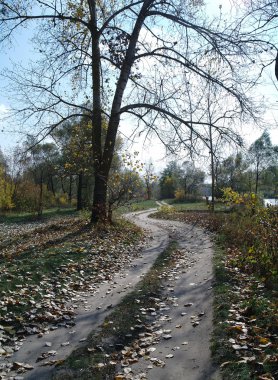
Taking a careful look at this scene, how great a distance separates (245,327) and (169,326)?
130 cm

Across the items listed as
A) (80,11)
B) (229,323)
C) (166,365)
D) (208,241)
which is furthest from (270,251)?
(80,11)

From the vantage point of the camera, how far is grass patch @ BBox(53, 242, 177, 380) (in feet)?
14.7

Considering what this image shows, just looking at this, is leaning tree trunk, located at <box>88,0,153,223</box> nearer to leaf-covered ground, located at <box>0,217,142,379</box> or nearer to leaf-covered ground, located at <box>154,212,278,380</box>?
leaf-covered ground, located at <box>0,217,142,379</box>

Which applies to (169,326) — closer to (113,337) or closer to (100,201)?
(113,337)

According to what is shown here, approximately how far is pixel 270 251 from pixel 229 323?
9.93ft

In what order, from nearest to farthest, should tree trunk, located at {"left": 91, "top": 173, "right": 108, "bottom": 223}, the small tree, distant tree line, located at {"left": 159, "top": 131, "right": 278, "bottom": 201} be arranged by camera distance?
tree trunk, located at {"left": 91, "top": 173, "right": 108, "bottom": 223} → distant tree line, located at {"left": 159, "top": 131, "right": 278, "bottom": 201} → the small tree

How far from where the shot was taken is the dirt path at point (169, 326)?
14.8ft

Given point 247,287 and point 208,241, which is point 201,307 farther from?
point 208,241

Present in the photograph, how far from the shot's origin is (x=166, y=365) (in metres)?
4.61

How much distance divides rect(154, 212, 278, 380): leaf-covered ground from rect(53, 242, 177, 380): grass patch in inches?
53.4

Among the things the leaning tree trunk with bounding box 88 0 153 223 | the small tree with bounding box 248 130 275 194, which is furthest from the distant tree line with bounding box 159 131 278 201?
the leaning tree trunk with bounding box 88 0 153 223

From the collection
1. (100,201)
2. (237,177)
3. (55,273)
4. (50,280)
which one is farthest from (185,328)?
(237,177)

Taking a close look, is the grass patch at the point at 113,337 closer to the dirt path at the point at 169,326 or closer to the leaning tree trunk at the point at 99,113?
the dirt path at the point at 169,326

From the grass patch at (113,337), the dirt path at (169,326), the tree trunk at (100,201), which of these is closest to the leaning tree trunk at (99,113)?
the tree trunk at (100,201)
